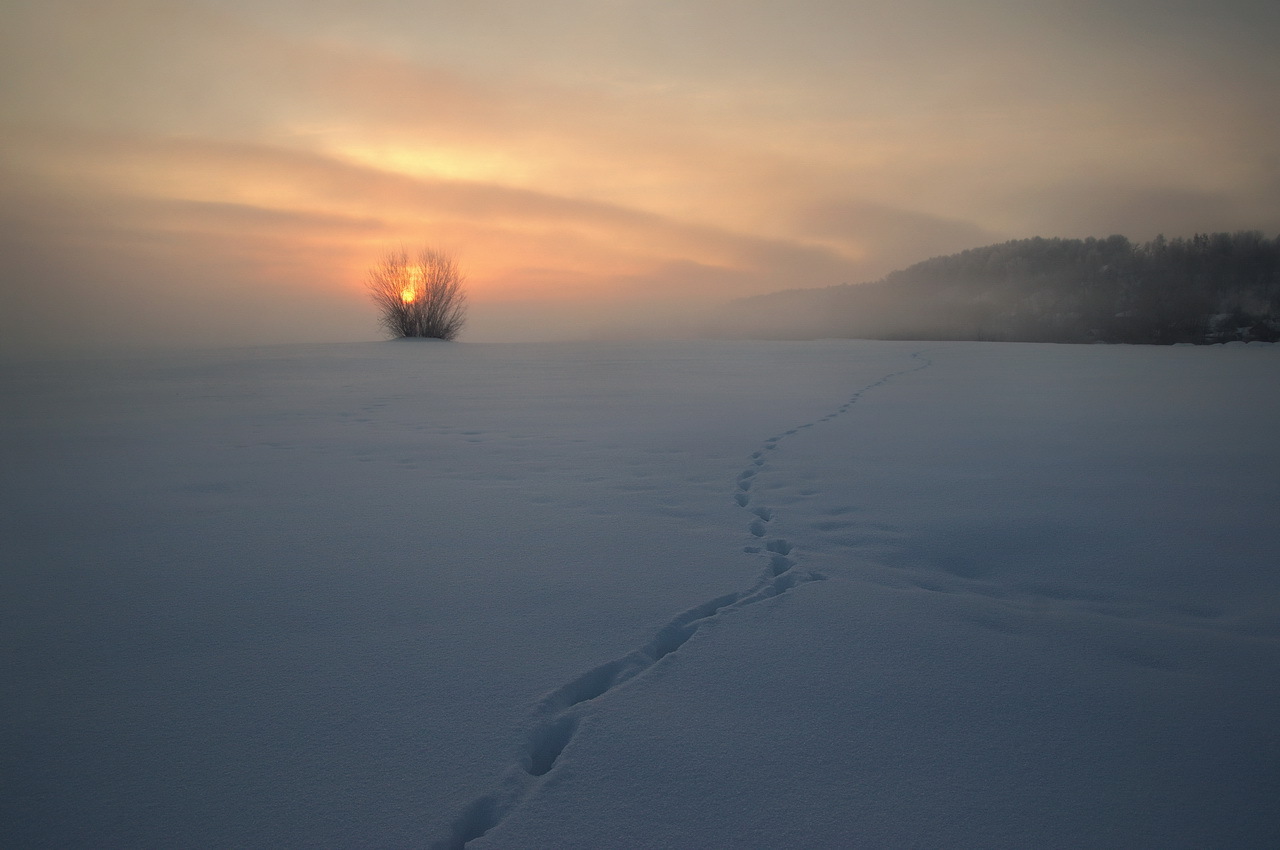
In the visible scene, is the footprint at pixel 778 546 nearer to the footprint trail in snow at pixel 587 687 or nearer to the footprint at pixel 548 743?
the footprint trail in snow at pixel 587 687

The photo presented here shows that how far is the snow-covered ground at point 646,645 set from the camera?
971 mm

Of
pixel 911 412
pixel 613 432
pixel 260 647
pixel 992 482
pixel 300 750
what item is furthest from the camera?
pixel 911 412

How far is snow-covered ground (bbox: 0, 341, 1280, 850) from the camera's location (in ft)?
3.19

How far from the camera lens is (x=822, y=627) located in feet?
4.94

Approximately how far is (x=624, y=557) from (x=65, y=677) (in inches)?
51.4

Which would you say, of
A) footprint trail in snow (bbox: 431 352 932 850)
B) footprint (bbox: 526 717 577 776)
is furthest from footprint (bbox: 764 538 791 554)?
footprint (bbox: 526 717 577 776)

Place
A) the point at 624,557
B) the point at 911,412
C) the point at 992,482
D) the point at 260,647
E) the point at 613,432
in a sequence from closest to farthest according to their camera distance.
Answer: the point at 260,647
the point at 624,557
the point at 992,482
the point at 613,432
the point at 911,412

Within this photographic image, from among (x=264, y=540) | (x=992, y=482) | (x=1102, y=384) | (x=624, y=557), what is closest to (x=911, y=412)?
(x=992, y=482)

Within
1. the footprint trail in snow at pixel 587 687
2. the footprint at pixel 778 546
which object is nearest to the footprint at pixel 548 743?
the footprint trail in snow at pixel 587 687

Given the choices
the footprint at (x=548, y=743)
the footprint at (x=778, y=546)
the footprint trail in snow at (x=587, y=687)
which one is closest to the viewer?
the footprint trail in snow at (x=587, y=687)

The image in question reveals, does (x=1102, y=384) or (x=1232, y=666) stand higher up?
(x=1102, y=384)

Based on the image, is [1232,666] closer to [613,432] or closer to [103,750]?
[103,750]

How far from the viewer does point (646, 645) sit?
56.6 inches

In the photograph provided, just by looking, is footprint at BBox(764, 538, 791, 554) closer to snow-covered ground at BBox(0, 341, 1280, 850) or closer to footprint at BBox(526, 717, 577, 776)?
snow-covered ground at BBox(0, 341, 1280, 850)
